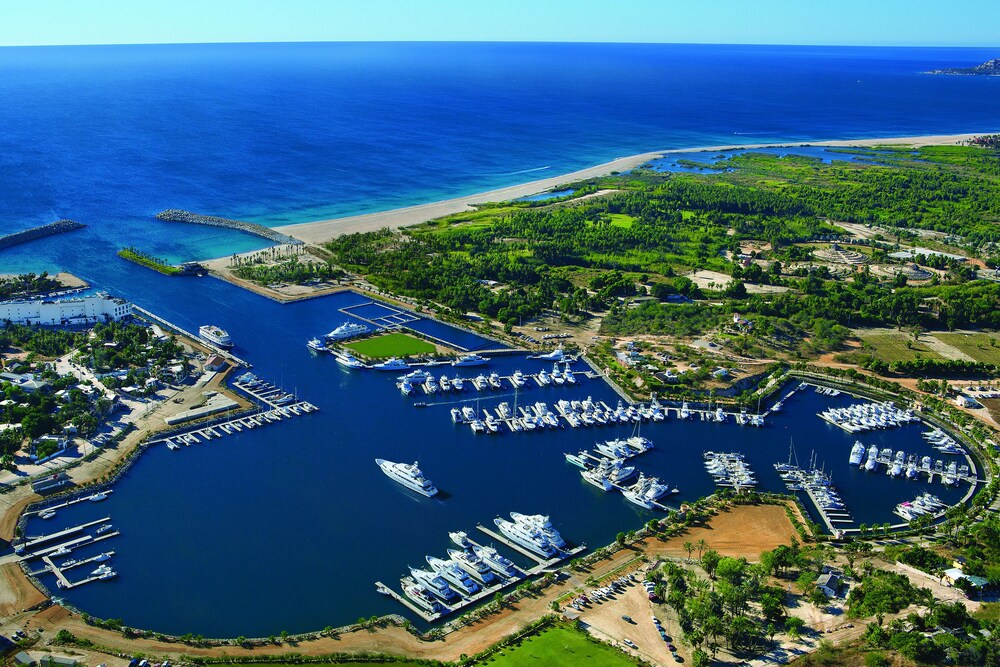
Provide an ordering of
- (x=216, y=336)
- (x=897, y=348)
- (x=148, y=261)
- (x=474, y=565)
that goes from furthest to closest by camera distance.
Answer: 1. (x=148, y=261)
2. (x=897, y=348)
3. (x=216, y=336)
4. (x=474, y=565)

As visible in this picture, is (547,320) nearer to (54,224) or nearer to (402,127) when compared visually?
(54,224)

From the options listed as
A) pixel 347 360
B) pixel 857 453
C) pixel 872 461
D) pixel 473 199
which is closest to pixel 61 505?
pixel 347 360

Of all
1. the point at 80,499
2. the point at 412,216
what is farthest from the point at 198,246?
the point at 80,499

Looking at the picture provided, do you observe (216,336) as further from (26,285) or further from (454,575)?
(454,575)

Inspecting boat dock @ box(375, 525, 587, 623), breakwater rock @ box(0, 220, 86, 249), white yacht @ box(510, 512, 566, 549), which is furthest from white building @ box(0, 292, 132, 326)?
white yacht @ box(510, 512, 566, 549)

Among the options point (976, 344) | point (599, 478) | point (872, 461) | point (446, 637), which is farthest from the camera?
point (976, 344)

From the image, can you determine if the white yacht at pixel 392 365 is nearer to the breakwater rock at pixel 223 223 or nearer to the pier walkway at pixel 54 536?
the pier walkway at pixel 54 536

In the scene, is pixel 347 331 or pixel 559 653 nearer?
pixel 559 653
